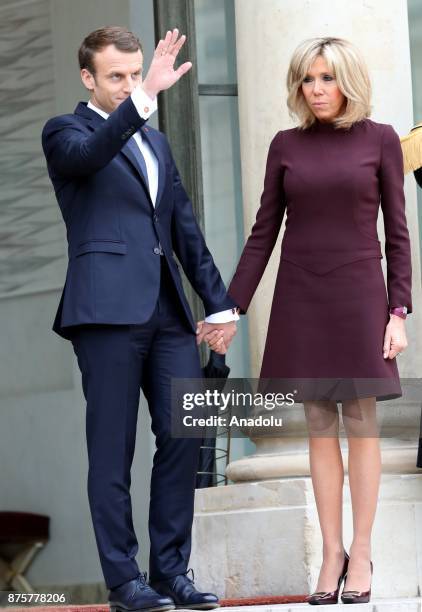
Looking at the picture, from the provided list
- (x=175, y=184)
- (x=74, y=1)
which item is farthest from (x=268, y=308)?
(x=74, y=1)

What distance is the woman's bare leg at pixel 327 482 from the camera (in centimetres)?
469

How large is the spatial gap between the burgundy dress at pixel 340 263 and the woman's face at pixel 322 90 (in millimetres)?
77

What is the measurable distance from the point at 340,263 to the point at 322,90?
51 cm

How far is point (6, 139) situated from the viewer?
11.8m

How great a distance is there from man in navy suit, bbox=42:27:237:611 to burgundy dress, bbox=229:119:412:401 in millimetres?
327

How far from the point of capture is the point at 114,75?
15.6ft

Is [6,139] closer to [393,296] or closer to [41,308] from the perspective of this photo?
[41,308]

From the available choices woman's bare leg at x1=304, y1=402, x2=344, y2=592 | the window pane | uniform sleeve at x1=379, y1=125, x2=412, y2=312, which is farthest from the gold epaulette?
→ the window pane

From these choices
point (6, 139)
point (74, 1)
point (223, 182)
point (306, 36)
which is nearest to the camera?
point (306, 36)

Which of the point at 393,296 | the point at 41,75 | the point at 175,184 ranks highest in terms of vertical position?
the point at 41,75

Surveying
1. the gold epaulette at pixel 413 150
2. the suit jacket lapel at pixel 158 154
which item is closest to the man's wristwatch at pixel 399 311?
the gold epaulette at pixel 413 150

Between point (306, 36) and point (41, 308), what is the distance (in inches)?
235

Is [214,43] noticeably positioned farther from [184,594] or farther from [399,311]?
[184,594]

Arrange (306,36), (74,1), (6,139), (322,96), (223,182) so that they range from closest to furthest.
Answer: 1. (322,96)
2. (306,36)
3. (223,182)
4. (74,1)
5. (6,139)
